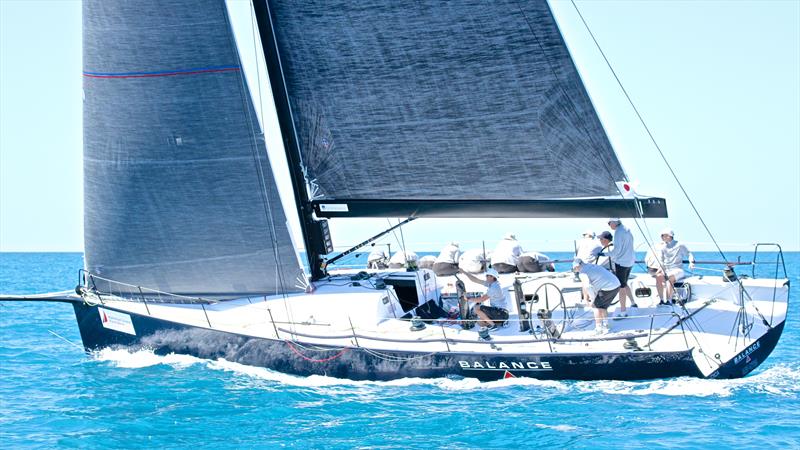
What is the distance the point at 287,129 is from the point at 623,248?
5534mm

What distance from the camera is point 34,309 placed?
26.7 metres

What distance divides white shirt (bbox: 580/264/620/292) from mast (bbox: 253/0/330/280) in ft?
14.8

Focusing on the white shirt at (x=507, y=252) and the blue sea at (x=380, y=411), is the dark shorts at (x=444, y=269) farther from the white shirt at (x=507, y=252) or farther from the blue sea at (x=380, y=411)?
the blue sea at (x=380, y=411)

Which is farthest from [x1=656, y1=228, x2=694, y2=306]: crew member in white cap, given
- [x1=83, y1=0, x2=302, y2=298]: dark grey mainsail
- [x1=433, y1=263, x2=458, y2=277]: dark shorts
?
[x1=83, y1=0, x2=302, y2=298]: dark grey mainsail

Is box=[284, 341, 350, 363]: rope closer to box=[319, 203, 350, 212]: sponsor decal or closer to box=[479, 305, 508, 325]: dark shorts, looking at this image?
box=[479, 305, 508, 325]: dark shorts

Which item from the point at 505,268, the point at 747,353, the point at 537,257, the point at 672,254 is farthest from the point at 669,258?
the point at 505,268

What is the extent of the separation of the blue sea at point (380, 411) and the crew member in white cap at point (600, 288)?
3.03 ft

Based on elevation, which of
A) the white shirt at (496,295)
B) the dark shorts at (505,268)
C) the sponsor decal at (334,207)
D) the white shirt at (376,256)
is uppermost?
the sponsor decal at (334,207)

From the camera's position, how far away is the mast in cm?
1274

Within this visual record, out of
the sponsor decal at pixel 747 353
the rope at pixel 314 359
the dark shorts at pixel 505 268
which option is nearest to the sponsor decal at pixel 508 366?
the rope at pixel 314 359

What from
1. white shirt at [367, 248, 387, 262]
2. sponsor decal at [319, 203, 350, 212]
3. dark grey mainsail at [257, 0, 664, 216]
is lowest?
white shirt at [367, 248, 387, 262]

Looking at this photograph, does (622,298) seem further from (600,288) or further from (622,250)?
(600,288)

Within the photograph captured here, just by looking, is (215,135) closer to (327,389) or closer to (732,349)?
(327,389)

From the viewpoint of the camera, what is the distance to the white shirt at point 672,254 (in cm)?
1304
